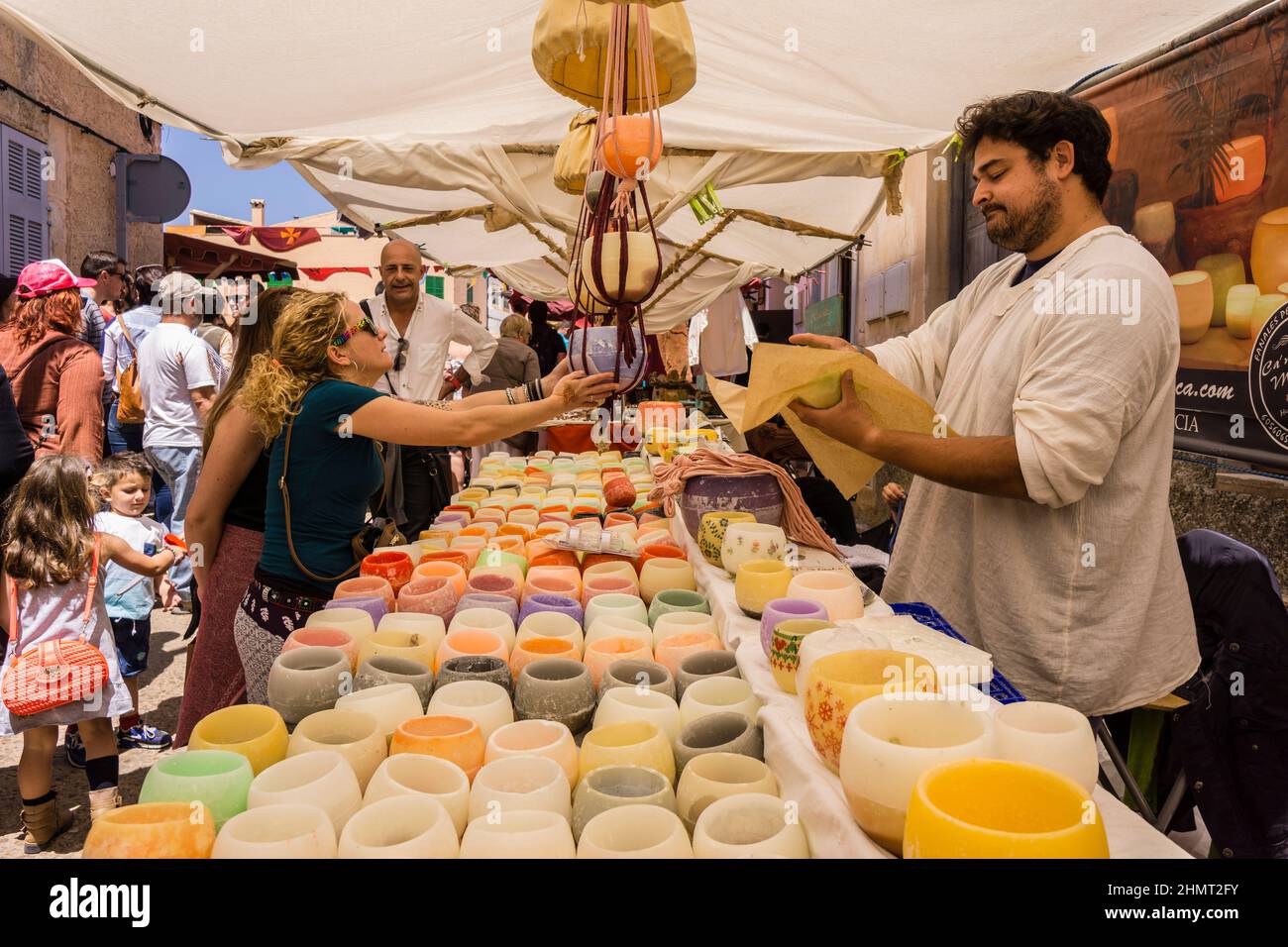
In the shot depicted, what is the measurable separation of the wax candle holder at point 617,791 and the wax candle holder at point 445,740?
14 cm

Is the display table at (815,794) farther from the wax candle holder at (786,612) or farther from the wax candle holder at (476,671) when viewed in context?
the wax candle holder at (476,671)

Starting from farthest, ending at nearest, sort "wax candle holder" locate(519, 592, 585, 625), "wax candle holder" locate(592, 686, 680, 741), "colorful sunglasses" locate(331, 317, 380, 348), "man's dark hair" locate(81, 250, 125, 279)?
"man's dark hair" locate(81, 250, 125, 279) → "colorful sunglasses" locate(331, 317, 380, 348) → "wax candle holder" locate(519, 592, 585, 625) → "wax candle holder" locate(592, 686, 680, 741)

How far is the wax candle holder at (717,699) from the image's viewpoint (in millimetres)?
1247

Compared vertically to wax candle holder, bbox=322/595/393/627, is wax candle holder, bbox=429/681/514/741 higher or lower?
lower

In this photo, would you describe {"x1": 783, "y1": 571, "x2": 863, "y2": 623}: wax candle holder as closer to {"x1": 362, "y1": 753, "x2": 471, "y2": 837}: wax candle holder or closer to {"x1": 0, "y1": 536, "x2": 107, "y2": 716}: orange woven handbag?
{"x1": 362, "y1": 753, "x2": 471, "y2": 837}: wax candle holder

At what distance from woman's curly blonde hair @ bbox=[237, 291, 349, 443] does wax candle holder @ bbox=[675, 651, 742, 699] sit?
1209 millimetres

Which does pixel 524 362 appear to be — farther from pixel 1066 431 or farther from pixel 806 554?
pixel 1066 431

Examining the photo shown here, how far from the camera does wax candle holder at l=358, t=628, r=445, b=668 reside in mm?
1423

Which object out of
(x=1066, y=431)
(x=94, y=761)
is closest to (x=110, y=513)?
(x=94, y=761)

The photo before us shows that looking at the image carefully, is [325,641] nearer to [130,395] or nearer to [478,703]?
[478,703]

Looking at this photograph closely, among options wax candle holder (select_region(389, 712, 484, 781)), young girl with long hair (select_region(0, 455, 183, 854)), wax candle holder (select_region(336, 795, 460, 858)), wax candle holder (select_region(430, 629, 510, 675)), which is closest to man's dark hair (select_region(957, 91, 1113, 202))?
wax candle holder (select_region(430, 629, 510, 675))

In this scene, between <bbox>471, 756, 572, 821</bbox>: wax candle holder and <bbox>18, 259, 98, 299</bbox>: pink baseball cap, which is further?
<bbox>18, 259, 98, 299</bbox>: pink baseball cap
